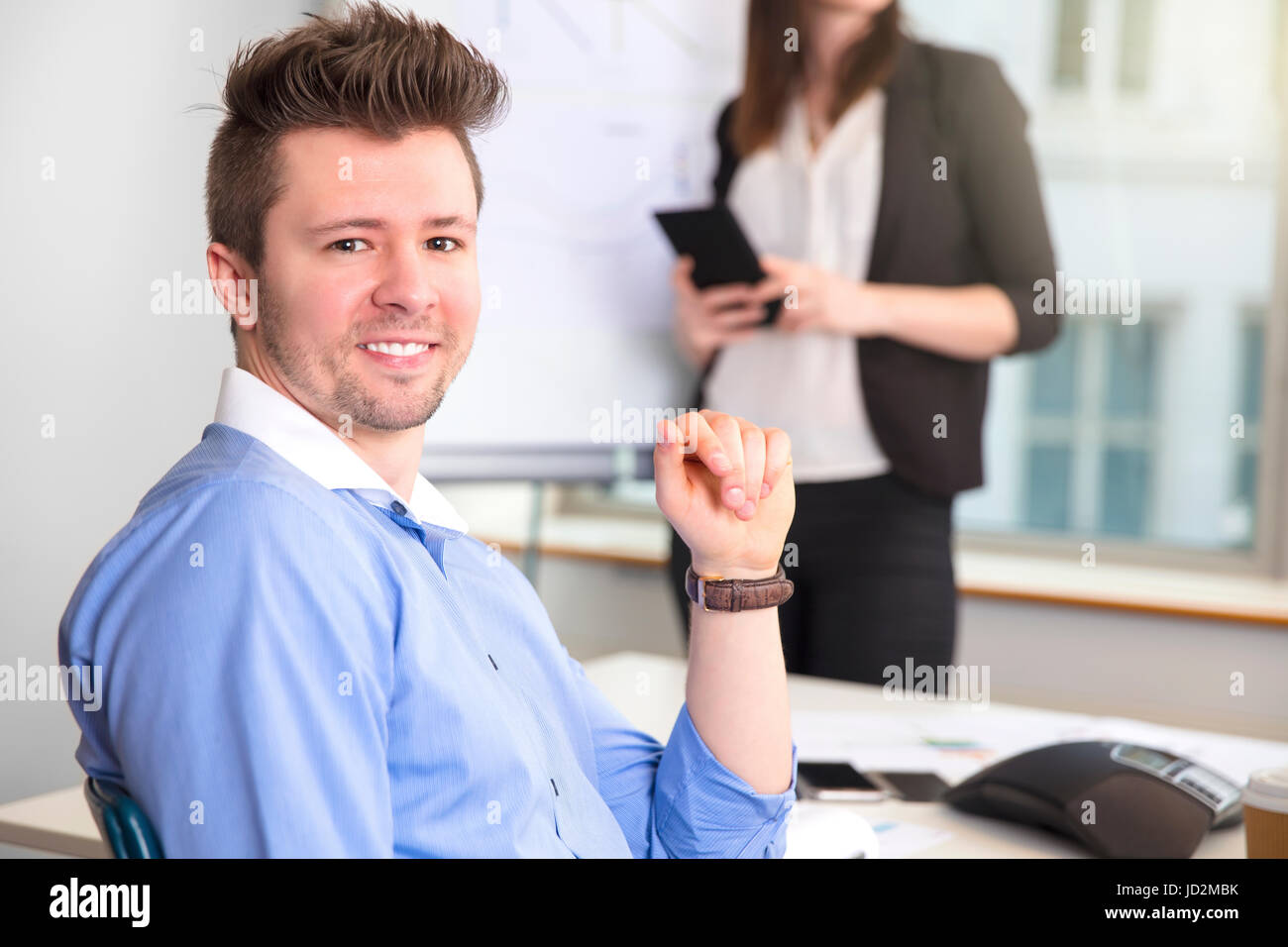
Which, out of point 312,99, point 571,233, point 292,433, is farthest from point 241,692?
point 571,233

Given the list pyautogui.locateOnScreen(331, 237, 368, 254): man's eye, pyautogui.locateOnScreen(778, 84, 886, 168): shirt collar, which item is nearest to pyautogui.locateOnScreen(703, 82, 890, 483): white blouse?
pyautogui.locateOnScreen(778, 84, 886, 168): shirt collar

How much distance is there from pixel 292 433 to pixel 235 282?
0.15 metres

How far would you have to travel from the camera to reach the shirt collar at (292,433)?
2.86ft

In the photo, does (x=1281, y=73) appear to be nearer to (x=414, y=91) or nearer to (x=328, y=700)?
(x=414, y=91)

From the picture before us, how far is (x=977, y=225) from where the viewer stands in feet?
6.89

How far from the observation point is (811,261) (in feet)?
7.21

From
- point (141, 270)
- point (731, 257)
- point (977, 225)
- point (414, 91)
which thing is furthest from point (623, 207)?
point (414, 91)

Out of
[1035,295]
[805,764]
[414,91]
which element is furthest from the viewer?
[1035,295]

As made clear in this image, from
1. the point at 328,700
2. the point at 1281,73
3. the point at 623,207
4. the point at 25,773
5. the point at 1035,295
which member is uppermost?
the point at 1281,73

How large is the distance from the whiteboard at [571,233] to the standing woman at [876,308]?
0.98ft

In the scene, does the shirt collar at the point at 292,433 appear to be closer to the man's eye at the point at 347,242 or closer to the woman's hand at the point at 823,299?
the man's eye at the point at 347,242

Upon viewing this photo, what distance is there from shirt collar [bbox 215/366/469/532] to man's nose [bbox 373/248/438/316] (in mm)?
104

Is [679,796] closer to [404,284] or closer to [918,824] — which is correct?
[918,824]
